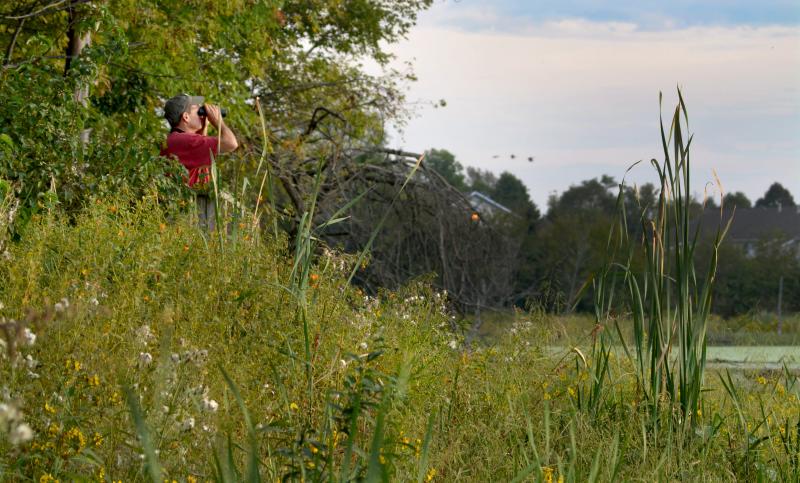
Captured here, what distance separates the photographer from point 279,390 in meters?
3.13

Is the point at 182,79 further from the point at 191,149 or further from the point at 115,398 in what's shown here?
the point at 115,398

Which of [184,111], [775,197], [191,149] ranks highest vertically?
[775,197]

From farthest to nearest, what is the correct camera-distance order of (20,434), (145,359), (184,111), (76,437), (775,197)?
(775,197)
(184,111)
(145,359)
(76,437)
(20,434)

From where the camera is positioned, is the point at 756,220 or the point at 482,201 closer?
the point at 482,201

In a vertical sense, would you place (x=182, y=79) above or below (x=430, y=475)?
above

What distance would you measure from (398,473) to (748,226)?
65.9 metres

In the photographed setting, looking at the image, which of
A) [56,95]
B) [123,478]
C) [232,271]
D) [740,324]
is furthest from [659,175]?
[740,324]

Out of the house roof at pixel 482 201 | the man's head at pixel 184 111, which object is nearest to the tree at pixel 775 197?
the house roof at pixel 482 201

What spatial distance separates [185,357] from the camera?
3021 millimetres

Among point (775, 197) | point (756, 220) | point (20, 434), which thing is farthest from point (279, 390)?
point (775, 197)

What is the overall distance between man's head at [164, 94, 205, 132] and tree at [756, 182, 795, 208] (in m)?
72.1

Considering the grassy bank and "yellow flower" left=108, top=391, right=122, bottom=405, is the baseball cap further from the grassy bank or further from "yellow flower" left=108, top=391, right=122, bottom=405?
"yellow flower" left=108, top=391, right=122, bottom=405

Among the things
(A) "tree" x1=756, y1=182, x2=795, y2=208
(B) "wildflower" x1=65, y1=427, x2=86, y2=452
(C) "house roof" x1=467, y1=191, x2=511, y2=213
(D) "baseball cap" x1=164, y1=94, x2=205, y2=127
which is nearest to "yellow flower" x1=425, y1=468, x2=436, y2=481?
(B) "wildflower" x1=65, y1=427, x2=86, y2=452

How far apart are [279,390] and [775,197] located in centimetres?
7914
